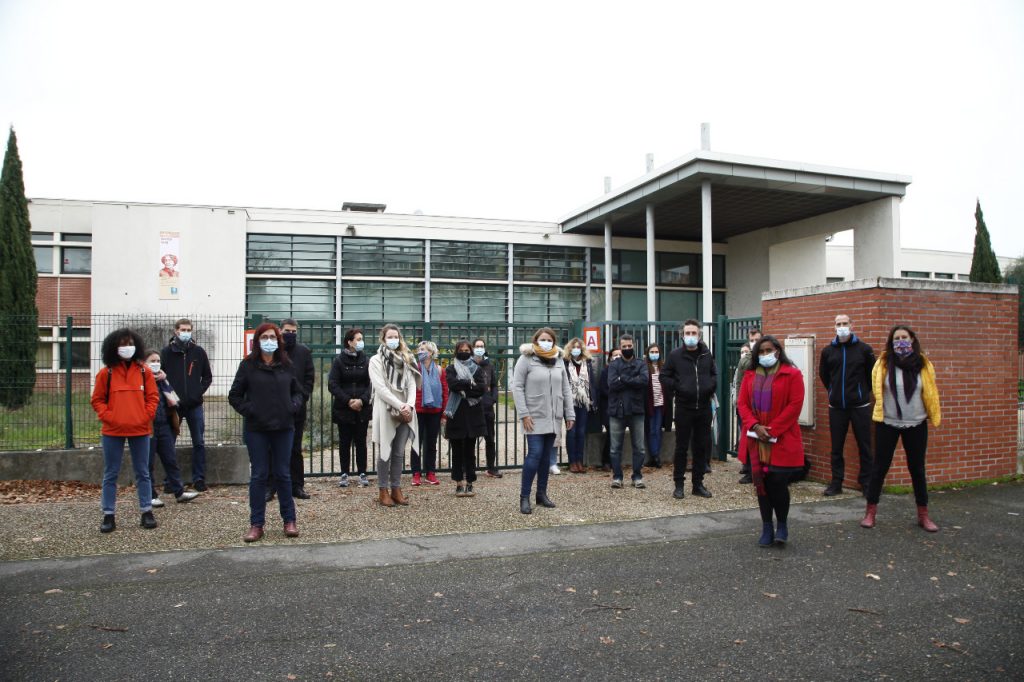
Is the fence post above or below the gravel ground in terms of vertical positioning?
above

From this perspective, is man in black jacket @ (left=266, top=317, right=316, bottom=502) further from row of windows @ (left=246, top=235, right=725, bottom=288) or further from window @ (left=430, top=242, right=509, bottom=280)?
window @ (left=430, top=242, right=509, bottom=280)

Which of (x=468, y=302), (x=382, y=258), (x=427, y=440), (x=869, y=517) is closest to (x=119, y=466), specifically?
(x=427, y=440)

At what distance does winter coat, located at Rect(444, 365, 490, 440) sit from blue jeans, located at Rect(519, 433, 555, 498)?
3.18 feet

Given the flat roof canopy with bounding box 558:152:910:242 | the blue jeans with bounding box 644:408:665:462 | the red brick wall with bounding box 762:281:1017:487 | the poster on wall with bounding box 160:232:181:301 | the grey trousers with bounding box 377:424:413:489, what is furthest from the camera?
the poster on wall with bounding box 160:232:181:301

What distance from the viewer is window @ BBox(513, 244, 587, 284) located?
24.6m

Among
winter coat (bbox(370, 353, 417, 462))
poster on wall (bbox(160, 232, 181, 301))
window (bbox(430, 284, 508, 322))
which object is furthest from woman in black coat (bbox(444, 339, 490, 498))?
poster on wall (bbox(160, 232, 181, 301))

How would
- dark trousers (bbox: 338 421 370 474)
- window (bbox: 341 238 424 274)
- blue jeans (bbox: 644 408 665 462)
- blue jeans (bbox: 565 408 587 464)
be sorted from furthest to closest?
window (bbox: 341 238 424 274) < blue jeans (bbox: 565 408 587 464) < blue jeans (bbox: 644 408 665 462) < dark trousers (bbox: 338 421 370 474)

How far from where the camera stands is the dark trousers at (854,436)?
7410mm

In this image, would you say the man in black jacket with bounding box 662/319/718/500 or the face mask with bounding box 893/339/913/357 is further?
the man in black jacket with bounding box 662/319/718/500

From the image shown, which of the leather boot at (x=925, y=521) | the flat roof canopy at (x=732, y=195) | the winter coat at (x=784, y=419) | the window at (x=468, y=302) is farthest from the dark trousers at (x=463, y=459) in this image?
the window at (x=468, y=302)

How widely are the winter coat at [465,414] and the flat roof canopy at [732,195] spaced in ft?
39.2

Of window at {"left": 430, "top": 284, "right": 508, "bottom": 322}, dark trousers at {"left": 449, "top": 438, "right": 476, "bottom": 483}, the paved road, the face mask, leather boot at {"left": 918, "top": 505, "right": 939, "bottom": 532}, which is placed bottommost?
the paved road

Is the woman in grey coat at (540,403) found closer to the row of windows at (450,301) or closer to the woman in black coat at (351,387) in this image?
the woman in black coat at (351,387)

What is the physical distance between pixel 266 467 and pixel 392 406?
4.76 ft
